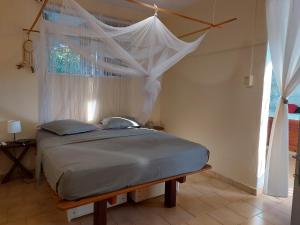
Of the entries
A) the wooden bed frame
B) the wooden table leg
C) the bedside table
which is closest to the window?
the bedside table

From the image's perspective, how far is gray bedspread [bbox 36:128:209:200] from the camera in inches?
68.1

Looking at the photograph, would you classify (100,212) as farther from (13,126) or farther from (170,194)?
(13,126)

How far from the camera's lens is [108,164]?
A: 1869 mm

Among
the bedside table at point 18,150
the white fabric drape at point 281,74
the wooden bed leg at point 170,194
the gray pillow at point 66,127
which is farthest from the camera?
the bedside table at point 18,150

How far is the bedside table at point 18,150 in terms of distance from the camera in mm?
3019

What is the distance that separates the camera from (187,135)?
4.11 m

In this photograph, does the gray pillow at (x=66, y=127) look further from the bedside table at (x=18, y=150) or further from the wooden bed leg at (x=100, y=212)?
the wooden bed leg at (x=100, y=212)

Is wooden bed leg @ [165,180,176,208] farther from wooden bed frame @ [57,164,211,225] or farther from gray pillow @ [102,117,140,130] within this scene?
gray pillow @ [102,117,140,130]

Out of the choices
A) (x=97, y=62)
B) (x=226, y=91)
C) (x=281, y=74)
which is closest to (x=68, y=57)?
(x=97, y=62)

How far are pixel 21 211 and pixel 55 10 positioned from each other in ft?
7.38

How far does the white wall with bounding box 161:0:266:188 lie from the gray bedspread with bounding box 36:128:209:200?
93 cm

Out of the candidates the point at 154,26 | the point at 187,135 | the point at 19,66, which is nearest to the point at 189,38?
the point at 154,26

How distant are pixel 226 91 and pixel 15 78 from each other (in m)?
3.13

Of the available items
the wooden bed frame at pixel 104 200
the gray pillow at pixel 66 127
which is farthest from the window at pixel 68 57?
the wooden bed frame at pixel 104 200
